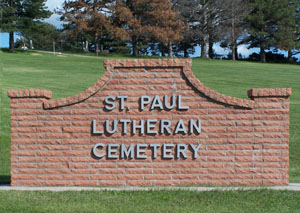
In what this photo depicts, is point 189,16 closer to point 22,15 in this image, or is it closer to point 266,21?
point 266,21

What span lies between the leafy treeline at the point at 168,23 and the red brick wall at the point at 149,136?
37.8 metres

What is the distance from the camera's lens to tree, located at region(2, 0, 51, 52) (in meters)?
44.4

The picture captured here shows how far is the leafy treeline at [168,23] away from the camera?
46.2 meters

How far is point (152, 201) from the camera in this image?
652 centimetres

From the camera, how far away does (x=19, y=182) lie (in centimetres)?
768

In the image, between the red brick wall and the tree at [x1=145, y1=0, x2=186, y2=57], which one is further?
the tree at [x1=145, y1=0, x2=186, y2=57]

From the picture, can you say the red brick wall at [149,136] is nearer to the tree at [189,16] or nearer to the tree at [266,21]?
the tree at [189,16]

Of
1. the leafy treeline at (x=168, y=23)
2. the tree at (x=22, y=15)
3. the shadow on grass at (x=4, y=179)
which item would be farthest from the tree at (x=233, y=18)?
the shadow on grass at (x=4, y=179)

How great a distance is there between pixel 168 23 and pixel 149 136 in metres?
39.8

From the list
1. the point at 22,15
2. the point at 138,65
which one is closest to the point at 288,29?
the point at 22,15

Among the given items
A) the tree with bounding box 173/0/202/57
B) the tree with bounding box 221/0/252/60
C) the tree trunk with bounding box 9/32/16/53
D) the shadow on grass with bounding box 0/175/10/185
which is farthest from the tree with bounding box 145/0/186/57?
the shadow on grass with bounding box 0/175/10/185

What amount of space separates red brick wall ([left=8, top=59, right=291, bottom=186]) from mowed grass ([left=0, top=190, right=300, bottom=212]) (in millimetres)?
591

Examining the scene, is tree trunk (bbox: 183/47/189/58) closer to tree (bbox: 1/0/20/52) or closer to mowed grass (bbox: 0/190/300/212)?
tree (bbox: 1/0/20/52)

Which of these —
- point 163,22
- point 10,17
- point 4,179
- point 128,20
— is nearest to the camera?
point 4,179
